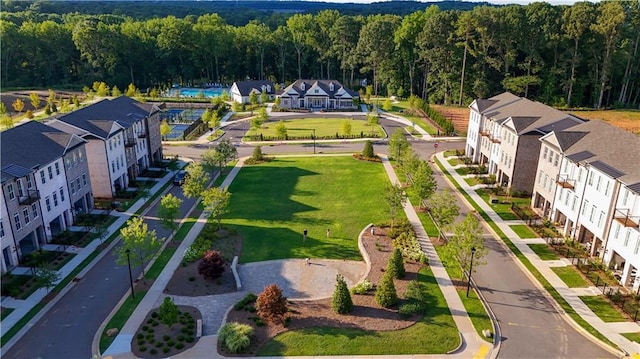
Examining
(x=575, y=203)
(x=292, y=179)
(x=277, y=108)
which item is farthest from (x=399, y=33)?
(x=575, y=203)

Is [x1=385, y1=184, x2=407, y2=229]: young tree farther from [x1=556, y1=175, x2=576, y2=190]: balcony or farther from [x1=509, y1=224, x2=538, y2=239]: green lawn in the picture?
[x1=556, y1=175, x2=576, y2=190]: balcony

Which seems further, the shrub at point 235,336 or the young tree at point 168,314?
the young tree at point 168,314

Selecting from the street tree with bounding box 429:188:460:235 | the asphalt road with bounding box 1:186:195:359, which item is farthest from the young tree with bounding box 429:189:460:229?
the asphalt road with bounding box 1:186:195:359

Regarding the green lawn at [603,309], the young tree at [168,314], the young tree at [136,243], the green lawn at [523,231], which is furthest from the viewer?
the green lawn at [523,231]

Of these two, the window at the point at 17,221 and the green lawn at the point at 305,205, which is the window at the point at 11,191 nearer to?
the window at the point at 17,221

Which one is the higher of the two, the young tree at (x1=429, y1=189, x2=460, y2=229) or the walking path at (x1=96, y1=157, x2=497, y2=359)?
the young tree at (x1=429, y1=189, x2=460, y2=229)

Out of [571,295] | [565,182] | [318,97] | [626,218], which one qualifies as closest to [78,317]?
[571,295]

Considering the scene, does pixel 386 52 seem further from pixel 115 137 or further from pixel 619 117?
pixel 115 137

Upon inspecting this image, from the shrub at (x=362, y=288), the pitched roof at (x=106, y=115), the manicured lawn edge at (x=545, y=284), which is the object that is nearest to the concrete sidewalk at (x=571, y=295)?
the manicured lawn edge at (x=545, y=284)

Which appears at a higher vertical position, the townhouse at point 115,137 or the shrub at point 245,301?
the townhouse at point 115,137
